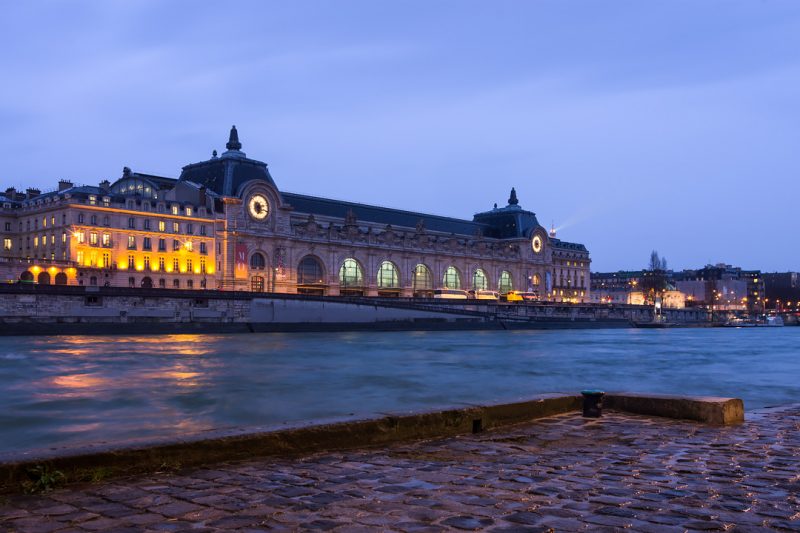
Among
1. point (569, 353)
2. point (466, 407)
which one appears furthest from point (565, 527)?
point (569, 353)

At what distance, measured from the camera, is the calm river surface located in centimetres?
1767

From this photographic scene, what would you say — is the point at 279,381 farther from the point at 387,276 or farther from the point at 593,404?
the point at 387,276

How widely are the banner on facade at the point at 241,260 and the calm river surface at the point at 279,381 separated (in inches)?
1885

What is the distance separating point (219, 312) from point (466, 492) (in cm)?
6856

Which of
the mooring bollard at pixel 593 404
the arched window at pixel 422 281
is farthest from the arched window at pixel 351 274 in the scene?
the mooring bollard at pixel 593 404

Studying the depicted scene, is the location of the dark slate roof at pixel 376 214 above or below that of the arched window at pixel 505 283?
above

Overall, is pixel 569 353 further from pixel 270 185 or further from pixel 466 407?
pixel 270 185

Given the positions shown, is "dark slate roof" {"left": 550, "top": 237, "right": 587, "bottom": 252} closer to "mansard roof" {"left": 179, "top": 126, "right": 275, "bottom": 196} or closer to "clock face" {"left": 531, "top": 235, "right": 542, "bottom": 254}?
"clock face" {"left": 531, "top": 235, "right": 542, "bottom": 254}

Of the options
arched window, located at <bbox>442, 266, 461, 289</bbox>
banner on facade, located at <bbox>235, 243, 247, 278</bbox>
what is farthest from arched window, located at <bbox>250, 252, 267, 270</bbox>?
arched window, located at <bbox>442, 266, 461, 289</bbox>

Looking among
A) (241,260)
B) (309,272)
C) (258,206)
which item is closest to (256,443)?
(241,260)

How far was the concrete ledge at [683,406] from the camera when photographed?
11.6 meters

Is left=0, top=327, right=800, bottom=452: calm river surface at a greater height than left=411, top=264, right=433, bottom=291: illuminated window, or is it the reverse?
left=411, top=264, right=433, bottom=291: illuminated window

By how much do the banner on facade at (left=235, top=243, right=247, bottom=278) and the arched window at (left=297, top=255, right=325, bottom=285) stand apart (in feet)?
35.1

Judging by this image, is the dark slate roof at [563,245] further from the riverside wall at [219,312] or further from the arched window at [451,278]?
the riverside wall at [219,312]
